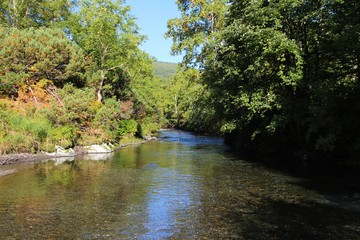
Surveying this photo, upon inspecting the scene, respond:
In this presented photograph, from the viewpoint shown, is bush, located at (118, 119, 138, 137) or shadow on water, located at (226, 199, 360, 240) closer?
shadow on water, located at (226, 199, 360, 240)

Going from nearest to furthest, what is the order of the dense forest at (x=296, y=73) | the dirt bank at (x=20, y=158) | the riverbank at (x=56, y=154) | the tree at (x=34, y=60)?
the dense forest at (x=296, y=73) → the dirt bank at (x=20, y=158) → the riverbank at (x=56, y=154) → the tree at (x=34, y=60)

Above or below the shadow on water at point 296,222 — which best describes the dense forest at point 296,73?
above

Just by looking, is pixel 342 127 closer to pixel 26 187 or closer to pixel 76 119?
pixel 26 187

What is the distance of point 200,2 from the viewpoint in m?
38.3

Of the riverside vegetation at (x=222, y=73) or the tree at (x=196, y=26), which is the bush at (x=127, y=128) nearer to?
the riverside vegetation at (x=222, y=73)

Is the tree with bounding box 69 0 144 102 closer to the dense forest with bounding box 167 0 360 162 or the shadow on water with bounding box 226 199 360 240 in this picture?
the dense forest with bounding box 167 0 360 162

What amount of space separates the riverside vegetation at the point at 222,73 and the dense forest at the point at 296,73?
0.27ft

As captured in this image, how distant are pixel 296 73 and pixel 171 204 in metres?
13.9

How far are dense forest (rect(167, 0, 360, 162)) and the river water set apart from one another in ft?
16.4

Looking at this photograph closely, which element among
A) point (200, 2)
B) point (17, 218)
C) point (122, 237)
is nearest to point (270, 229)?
point (122, 237)

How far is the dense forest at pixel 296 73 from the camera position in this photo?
66.1 feet

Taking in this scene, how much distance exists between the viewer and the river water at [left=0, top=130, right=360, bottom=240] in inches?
413

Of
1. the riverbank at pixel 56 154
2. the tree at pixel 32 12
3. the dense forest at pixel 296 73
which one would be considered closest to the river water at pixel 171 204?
the riverbank at pixel 56 154

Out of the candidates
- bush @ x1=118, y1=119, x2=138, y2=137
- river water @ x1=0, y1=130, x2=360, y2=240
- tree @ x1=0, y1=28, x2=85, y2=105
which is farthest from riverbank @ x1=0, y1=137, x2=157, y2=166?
tree @ x1=0, y1=28, x2=85, y2=105
